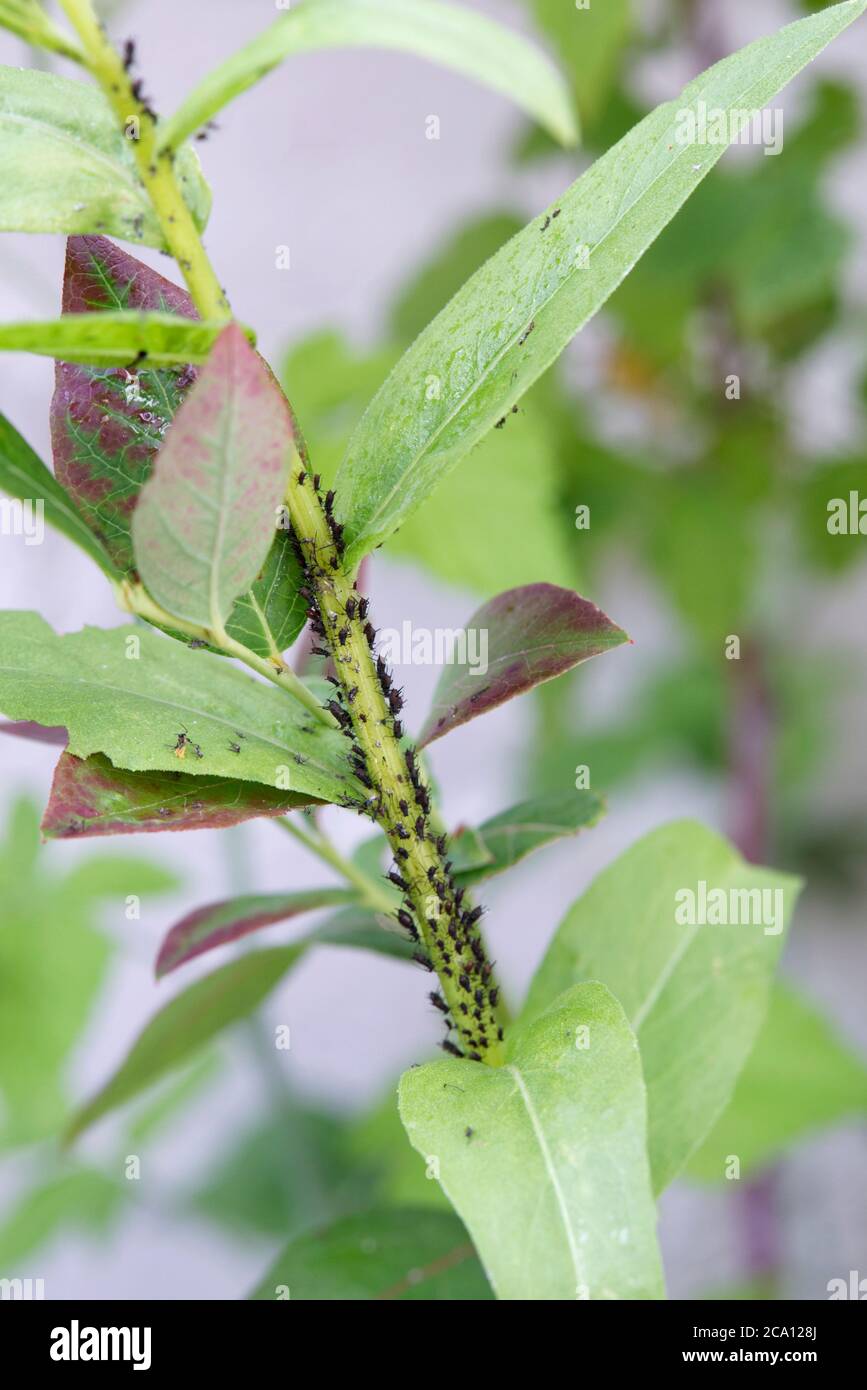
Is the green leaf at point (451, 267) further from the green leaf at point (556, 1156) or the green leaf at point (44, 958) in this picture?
the green leaf at point (556, 1156)

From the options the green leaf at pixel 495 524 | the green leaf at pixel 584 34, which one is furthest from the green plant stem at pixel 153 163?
the green leaf at pixel 584 34

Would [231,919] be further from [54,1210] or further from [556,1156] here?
[54,1210]

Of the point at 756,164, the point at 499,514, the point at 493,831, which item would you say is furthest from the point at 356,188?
the point at 493,831

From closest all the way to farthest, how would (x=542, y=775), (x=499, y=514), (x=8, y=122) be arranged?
(x=8, y=122)
(x=499, y=514)
(x=542, y=775)

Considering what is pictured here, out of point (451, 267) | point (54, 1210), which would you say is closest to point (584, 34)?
point (451, 267)

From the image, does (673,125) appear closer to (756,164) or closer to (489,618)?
(489,618)
